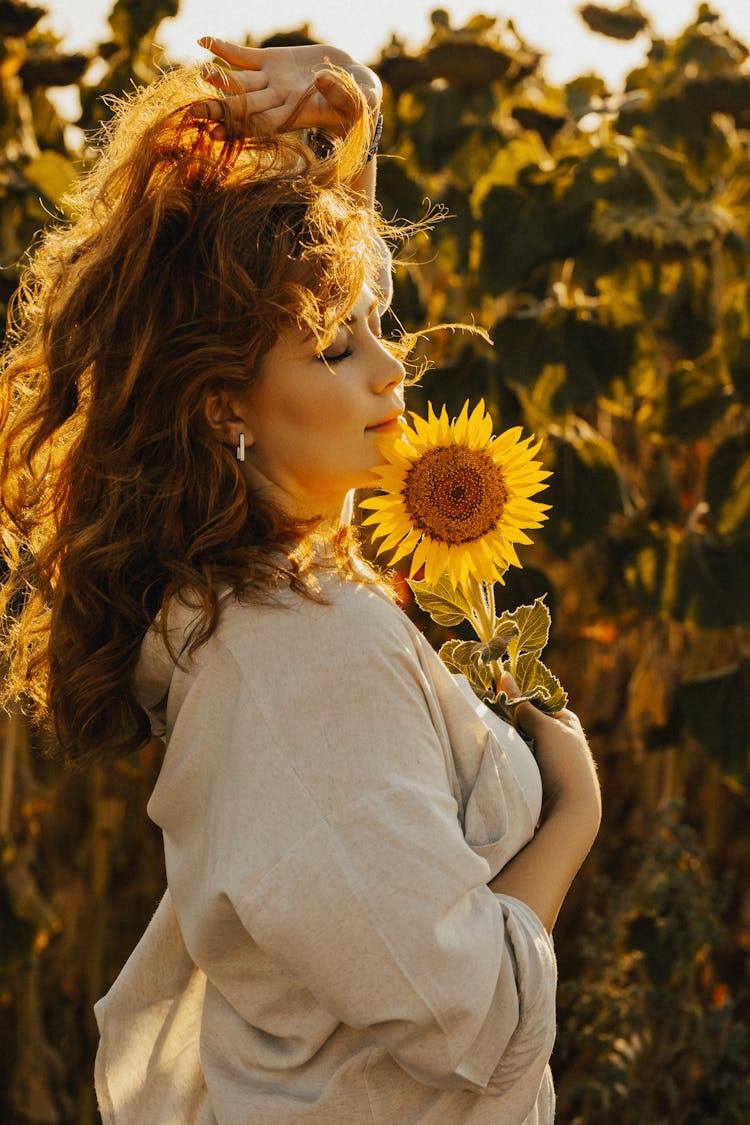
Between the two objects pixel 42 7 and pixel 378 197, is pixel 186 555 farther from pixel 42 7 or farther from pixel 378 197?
pixel 42 7

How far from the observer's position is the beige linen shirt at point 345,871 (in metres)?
0.90

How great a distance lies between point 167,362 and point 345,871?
39 centimetres

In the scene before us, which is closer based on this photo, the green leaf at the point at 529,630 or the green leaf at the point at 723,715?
the green leaf at the point at 529,630

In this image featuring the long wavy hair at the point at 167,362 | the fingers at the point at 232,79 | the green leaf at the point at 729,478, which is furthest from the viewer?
the green leaf at the point at 729,478

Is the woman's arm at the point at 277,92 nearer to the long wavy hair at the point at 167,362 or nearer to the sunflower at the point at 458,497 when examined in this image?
the long wavy hair at the point at 167,362

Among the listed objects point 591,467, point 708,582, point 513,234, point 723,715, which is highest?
point 513,234

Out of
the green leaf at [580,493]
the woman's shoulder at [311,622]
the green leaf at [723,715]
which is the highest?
the woman's shoulder at [311,622]

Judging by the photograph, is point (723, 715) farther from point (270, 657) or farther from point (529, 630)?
point (270, 657)

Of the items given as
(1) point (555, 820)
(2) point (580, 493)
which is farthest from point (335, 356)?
(2) point (580, 493)

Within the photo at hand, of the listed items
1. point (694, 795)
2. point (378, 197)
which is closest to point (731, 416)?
point (378, 197)

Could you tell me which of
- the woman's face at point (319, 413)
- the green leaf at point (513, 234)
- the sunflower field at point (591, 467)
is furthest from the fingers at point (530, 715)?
the green leaf at point (513, 234)

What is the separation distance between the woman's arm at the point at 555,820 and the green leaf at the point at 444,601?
0.07 m

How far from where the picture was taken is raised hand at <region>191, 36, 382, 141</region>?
3.63ft

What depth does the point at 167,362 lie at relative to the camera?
3.39 ft
